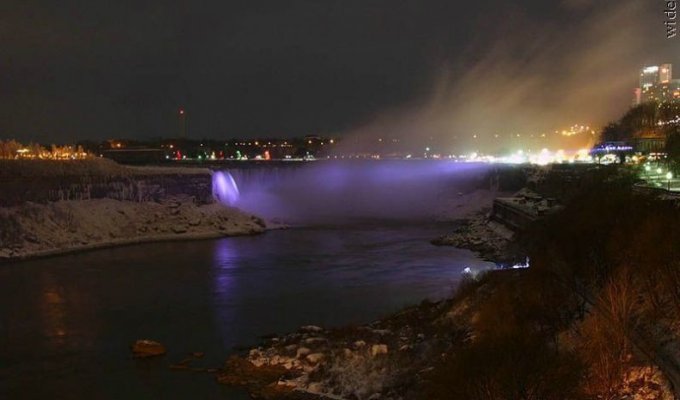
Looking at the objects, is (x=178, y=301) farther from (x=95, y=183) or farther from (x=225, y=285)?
(x=95, y=183)

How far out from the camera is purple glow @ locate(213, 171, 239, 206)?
167ft

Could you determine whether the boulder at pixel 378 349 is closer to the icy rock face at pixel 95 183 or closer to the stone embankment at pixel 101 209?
the stone embankment at pixel 101 209

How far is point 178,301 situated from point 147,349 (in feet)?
18.8

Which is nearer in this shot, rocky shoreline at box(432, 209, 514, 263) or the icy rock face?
rocky shoreline at box(432, 209, 514, 263)

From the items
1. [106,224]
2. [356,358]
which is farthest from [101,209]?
[356,358]

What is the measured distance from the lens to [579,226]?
572 inches

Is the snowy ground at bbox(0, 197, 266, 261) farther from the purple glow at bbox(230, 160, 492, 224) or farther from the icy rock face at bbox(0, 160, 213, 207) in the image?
the purple glow at bbox(230, 160, 492, 224)

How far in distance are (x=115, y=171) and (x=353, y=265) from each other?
73.6ft

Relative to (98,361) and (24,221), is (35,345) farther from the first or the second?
(24,221)

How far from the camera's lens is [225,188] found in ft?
178

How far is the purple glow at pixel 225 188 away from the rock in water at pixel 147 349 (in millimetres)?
32803

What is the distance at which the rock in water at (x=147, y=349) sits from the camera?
15.4 metres

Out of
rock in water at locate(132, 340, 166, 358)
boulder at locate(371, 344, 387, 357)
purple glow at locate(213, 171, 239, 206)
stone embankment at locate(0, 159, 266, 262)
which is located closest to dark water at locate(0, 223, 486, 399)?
rock in water at locate(132, 340, 166, 358)

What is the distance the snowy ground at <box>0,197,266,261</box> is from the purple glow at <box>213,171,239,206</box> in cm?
602
